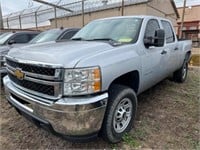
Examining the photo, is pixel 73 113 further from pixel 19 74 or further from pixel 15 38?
pixel 15 38

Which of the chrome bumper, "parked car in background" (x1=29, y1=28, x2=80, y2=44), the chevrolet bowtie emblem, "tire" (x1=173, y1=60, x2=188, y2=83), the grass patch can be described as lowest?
the grass patch

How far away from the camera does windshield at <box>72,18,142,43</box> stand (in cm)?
327

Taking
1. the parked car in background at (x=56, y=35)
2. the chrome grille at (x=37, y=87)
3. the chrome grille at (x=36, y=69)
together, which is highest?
the parked car in background at (x=56, y=35)

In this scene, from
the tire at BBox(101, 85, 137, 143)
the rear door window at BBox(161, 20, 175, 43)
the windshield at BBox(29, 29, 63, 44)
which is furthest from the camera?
the windshield at BBox(29, 29, 63, 44)

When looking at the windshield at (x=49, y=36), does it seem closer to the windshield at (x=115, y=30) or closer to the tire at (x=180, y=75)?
the windshield at (x=115, y=30)

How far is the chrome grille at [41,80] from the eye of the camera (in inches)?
83.9

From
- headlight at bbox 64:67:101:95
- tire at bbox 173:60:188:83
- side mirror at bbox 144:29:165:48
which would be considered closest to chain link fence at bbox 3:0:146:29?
tire at bbox 173:60:188:83

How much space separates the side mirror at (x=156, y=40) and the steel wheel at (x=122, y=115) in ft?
3.40

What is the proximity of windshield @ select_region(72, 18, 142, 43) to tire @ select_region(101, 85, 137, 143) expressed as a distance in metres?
0.91

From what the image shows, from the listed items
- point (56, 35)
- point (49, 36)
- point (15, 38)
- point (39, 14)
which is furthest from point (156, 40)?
point (39, 14)

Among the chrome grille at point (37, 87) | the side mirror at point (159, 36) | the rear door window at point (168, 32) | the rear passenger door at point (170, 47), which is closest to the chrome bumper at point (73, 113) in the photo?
the chrome grille at point (37, 87)

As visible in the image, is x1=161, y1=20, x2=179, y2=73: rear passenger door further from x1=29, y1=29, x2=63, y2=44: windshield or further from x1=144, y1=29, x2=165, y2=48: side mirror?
x1=29, y1=29, x2=63, y2=44: windshield

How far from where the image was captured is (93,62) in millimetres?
2227

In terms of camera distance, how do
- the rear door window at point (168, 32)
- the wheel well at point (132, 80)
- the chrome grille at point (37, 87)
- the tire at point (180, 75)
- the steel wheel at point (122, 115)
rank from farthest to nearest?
1. the tire at point (180, 75)
2. the rear door window at point (168, 32)
3. the wheel well at point (132, 80)
4. the steel wheel at point (122, 115)
5. the chrome grille at point (37, 87)
